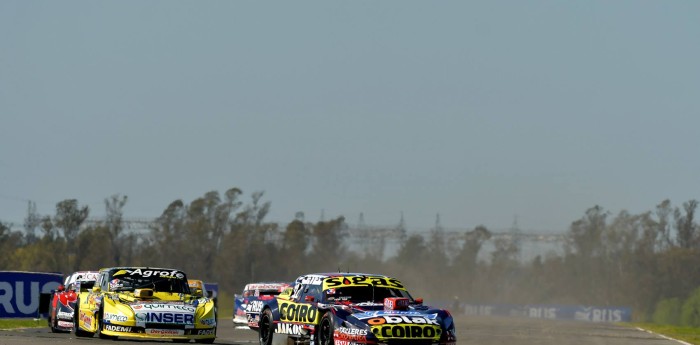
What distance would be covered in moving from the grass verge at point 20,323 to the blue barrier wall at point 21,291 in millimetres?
298

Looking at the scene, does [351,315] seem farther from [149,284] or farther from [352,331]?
[149,284]

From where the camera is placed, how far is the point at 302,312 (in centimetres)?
2284

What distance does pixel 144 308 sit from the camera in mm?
25688

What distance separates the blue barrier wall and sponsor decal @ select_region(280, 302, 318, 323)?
20.4 m

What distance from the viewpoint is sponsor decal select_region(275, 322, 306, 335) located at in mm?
22806

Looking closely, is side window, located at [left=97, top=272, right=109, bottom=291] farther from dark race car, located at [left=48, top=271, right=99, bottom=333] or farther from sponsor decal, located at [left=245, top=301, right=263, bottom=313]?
sponsor decal, located at [left=245, top=301, right=263, bottom=313]

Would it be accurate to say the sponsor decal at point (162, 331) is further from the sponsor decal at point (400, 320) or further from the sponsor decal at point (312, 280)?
the sponsor decal at point (400, 320)

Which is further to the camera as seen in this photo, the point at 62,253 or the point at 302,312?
the point at 62,253

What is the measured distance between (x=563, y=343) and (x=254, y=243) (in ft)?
298

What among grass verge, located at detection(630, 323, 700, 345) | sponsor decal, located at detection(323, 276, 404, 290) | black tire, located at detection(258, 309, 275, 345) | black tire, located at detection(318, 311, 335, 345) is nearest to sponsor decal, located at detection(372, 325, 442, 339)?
black tire, located at detection(318, 311, 335, 345)

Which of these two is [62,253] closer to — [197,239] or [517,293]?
[197,239]

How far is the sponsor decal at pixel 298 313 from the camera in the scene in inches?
885

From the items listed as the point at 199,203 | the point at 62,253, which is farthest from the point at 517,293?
the point at 62,253

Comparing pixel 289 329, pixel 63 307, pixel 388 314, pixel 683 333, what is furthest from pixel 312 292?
pixel 683 333
